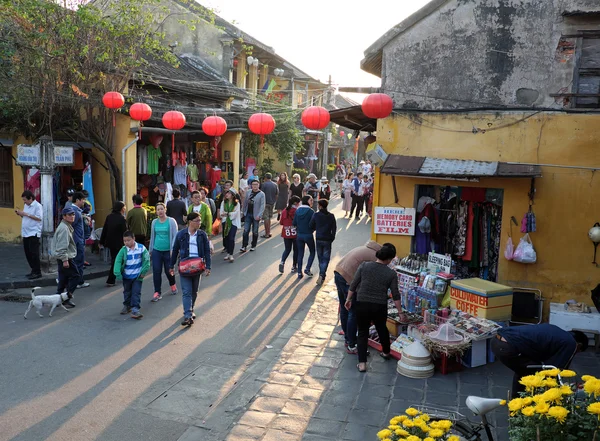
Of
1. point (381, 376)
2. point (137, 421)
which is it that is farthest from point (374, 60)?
point (137, 421)

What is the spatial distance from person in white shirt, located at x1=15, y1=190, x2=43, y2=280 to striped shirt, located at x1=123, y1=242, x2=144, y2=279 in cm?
322

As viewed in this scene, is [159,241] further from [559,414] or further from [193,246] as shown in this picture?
[559,414]

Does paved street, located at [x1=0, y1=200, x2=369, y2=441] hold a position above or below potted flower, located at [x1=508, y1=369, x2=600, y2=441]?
below

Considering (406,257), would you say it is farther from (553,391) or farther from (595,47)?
(553,391)

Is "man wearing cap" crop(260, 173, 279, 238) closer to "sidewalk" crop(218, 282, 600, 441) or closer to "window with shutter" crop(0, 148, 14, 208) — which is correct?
"window with shutter" crop(0, 148, 14, 208)

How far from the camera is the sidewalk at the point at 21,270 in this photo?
11.6 metres

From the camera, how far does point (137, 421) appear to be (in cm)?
615

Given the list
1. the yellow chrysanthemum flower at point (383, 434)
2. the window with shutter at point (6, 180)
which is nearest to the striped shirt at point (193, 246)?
the yellow chrysanthemum flower at point (383, 434)

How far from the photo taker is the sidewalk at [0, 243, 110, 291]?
11609 mm

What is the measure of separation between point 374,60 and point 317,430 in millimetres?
7131

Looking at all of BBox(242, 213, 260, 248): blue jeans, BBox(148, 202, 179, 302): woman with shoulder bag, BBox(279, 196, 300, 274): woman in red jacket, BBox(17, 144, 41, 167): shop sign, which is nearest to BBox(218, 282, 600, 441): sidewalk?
BBox(148, 202, 179, 302): woman with shoulder bag

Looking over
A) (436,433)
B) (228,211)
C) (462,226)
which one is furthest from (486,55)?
(228,211)

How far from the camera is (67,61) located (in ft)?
44.3

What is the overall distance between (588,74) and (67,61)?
11221 mm
